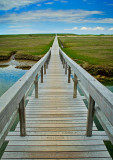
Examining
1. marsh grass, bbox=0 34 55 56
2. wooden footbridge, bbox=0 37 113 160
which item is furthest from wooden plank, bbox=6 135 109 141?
marsh grass, bbox=0 34 55 56

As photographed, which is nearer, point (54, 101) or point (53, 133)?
point (53, 133)

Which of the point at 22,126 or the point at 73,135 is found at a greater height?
the point at 22,126

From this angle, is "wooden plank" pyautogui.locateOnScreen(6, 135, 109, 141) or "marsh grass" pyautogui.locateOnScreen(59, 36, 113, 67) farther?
"marsh grass" pyautogui.locateOnScreen(59, 36, 113, 67)

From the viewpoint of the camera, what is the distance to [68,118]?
3732 mm

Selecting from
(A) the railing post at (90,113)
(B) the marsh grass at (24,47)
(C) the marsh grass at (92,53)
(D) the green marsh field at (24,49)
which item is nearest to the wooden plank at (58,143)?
(A) the railing post at (90,113)

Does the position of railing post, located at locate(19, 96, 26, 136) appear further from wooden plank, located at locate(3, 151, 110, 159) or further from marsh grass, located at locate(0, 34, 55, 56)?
marsh grass, located at locate(0, 34, 55, 56)

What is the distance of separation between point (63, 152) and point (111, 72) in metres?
10.8

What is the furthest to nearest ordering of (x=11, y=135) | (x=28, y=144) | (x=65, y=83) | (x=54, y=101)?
(x=65, y=83)
(x=54, y=101)
(x=11, y=135)
(x=28, y=144)

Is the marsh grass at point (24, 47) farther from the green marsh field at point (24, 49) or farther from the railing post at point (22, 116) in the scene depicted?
the railing post at point (22, 116)

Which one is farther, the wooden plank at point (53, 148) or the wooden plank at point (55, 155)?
the wooden plank at point (53, 148)

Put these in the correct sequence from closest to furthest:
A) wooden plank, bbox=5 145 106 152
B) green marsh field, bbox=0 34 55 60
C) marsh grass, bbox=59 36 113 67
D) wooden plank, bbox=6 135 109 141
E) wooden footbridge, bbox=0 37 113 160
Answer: wooden footbridge, bbox=0 37 113 160, wooden plank, bbox=5 145 106 152, wooden plank, bbox=6 135 109 141, marsh grass, bbox=59 36 113 67, green marsh field, bbox=0 34 55 60

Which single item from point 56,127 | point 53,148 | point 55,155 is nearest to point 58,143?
point 53,148

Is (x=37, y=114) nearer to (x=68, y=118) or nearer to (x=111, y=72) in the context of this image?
(x=68, y=118)

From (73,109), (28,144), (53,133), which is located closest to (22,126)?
(28,144)
